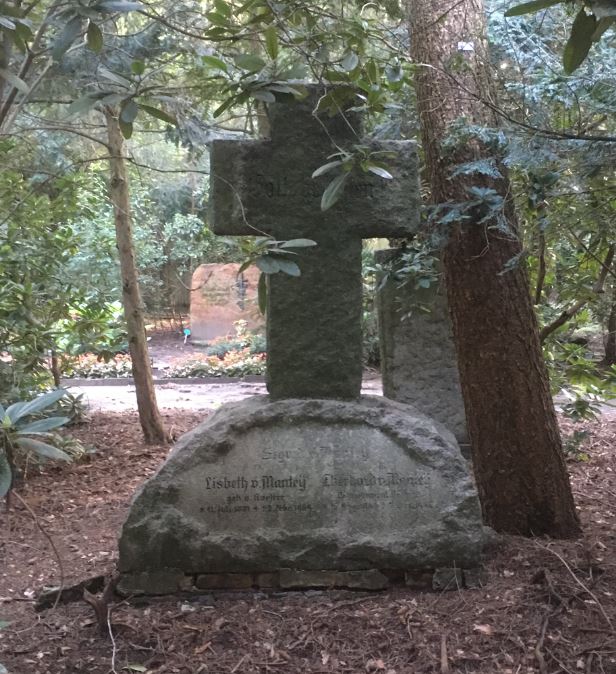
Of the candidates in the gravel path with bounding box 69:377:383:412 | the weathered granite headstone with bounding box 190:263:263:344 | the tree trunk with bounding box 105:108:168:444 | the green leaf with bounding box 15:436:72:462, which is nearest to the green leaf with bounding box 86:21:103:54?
the green leaf with bounding box 15:436:72:462

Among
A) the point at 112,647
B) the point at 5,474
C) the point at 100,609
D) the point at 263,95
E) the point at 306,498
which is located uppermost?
the point at 263,95

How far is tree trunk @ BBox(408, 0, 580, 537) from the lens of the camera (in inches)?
149

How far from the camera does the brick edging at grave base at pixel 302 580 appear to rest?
3189mm

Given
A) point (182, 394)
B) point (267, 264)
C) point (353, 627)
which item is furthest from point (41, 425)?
point (182, 394)

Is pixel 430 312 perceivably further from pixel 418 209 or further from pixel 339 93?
pixel 339 93

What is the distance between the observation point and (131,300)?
22.0 feet

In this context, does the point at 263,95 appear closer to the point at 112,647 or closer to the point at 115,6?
the point at 115,6

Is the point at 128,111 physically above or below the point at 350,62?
below

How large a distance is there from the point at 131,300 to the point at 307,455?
12.8 feet

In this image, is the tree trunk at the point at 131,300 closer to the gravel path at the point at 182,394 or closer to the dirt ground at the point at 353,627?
the gravel path at the point at 182,394

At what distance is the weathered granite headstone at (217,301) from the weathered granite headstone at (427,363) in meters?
12.3

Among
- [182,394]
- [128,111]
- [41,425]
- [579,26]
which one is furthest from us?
[182,394]

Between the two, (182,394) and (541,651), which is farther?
(182,394)

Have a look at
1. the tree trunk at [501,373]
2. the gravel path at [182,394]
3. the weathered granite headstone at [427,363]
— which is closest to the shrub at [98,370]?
the gravel path at [182,394]
